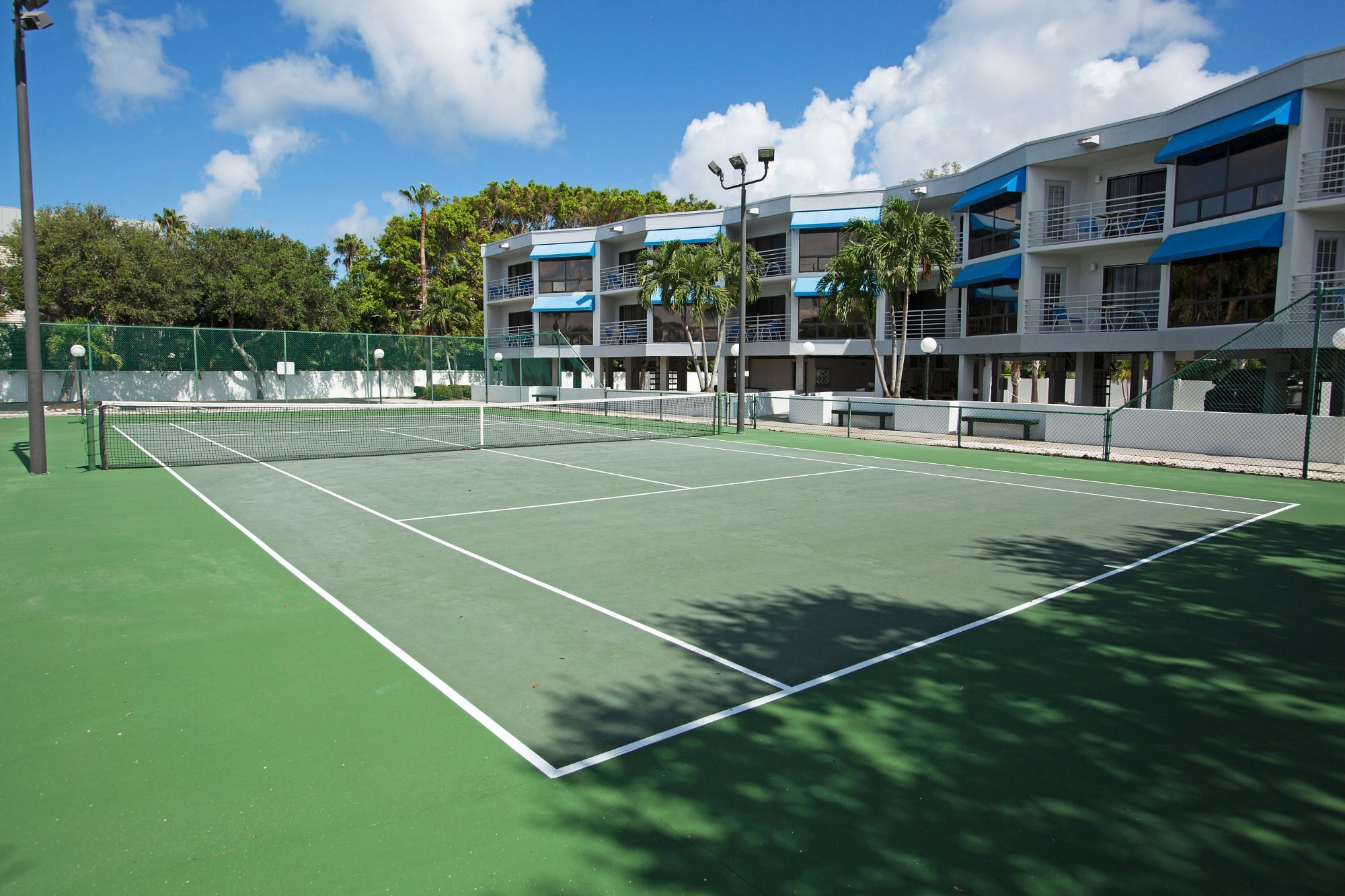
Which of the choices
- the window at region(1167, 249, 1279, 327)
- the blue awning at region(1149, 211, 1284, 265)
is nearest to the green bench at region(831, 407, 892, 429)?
the window at region(1167, 249, 1279, 327)

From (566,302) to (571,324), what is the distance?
2.75 meters

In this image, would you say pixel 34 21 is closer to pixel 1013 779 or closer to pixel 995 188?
pixel 1013 779

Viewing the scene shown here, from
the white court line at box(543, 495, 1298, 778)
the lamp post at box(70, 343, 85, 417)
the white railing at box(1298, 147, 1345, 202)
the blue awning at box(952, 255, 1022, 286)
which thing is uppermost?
the white railing at box(1298, 147, 1345, 202)

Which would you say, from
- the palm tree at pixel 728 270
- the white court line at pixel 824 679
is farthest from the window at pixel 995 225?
the white court line at pixel 824 679

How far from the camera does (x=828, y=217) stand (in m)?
37.3

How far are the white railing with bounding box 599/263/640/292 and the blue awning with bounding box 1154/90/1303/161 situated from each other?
2814 cm

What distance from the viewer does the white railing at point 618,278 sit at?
46906mm

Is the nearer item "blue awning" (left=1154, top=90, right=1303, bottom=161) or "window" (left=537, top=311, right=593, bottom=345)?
"blue awning" (left=1154, top=90, right=1303, bottom=161)

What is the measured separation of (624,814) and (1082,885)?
2.05 metres

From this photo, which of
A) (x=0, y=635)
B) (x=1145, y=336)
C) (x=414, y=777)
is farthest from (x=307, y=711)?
(x=1145, y=336)

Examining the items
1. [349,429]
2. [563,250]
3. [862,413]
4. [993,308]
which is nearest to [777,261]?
[993,308]

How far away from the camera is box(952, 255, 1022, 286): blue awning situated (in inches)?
1157

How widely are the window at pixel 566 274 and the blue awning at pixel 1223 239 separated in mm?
32935

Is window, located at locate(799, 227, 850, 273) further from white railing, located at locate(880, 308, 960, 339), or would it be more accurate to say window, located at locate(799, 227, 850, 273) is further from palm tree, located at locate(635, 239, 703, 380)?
palm tree, located at locate(635, 239, 703, 380)
